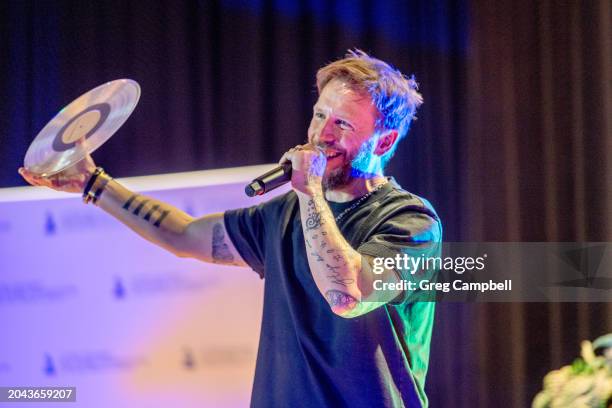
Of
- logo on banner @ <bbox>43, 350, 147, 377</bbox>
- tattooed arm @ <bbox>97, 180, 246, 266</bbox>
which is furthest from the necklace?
logo on banner @ <bbox>43, 350, 147, 377</bbox>

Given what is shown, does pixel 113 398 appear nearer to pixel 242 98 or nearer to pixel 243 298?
pixel 243 298

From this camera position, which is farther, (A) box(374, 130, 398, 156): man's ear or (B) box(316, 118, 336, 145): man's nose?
(A) box(374, 130, 398, 156): man's ear

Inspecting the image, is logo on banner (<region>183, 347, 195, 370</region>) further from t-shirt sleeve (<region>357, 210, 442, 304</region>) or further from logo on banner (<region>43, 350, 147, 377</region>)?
t-shirt sleeve (<region>357, 210, 442, 304</region>)

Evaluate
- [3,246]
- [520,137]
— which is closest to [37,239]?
[3,246]

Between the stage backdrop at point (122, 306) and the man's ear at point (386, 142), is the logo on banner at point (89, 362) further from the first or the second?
the man's ear at point (386, 142)

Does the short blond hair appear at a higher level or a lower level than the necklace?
higher

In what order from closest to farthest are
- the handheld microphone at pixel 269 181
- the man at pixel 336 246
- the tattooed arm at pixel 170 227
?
the handheld microphone at pixel 269 181 < the man at pixel 336 246 < the tattooed arm at pixel 170 227

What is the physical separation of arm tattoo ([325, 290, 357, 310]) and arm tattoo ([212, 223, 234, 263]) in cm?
53

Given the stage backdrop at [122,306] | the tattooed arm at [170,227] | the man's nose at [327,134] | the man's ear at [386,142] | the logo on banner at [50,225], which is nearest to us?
the man's nose at [327,134]

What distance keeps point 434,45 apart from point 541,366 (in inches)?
46.9

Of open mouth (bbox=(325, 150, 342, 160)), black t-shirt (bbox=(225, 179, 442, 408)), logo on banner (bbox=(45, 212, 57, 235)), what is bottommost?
black t-shirt (bbox=(225, 179, 442, 408))

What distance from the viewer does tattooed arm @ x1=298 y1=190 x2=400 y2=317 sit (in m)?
1.73

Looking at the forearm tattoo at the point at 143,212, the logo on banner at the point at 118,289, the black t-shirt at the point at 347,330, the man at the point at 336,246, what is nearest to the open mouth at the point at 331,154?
the man at the point at 336,246

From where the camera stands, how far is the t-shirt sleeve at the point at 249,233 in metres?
2.13
